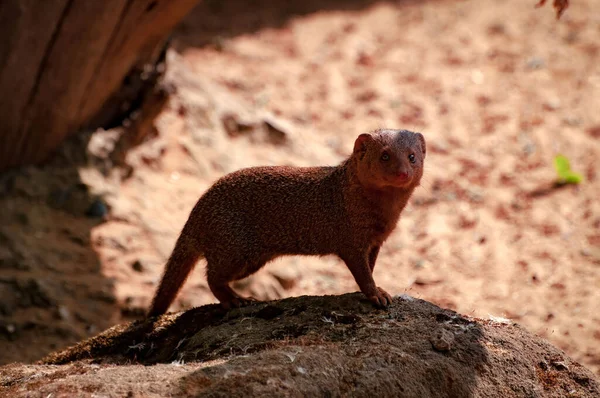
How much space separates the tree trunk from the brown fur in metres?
1.89

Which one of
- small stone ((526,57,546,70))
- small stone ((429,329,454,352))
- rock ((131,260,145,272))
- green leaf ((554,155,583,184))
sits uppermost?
small stone ((526,57,546,70))

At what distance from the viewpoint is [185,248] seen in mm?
4090

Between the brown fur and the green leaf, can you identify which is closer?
the brown fur

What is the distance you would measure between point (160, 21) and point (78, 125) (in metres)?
1.14

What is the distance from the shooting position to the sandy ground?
16.9 feet

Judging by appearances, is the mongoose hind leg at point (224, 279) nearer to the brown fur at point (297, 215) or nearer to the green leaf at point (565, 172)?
the brown fur at point (297, 215)

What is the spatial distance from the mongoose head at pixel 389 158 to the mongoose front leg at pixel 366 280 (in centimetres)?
39

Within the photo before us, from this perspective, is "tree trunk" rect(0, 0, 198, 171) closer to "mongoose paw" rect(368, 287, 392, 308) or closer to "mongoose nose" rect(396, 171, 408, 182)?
"mongoose nose" rect(396, 171, 408, 182)

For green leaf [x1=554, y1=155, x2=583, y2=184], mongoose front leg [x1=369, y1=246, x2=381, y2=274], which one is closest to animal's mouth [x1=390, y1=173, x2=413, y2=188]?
mongoose front leg [x1=369, y1=246, x2=381, y2=274]

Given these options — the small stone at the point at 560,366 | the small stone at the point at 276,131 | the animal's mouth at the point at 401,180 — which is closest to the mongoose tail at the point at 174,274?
the animal's mouth at the point at 401,180

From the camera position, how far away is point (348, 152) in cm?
760

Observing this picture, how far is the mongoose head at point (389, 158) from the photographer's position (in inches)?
142

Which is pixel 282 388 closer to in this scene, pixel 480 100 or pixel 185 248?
pixel 185 248

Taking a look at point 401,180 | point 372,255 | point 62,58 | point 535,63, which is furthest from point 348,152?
point 401,180
